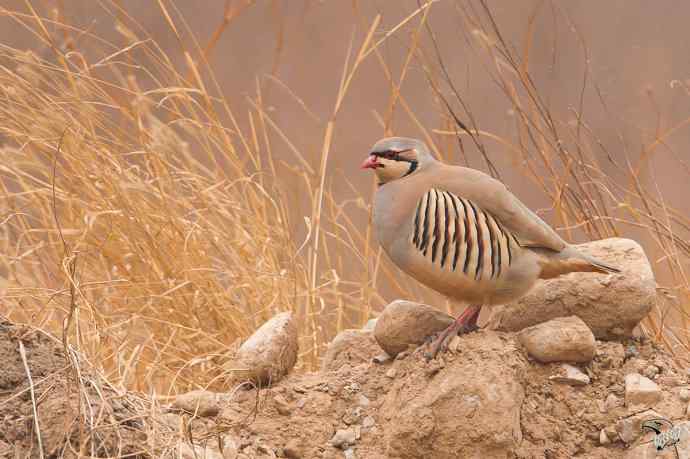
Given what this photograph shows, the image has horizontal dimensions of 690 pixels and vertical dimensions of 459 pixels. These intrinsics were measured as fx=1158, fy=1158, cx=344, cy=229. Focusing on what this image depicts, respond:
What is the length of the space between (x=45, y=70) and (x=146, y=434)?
2.00 meters

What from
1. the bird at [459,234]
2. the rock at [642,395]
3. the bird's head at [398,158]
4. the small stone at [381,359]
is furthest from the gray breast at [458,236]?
the rock at [642,395]

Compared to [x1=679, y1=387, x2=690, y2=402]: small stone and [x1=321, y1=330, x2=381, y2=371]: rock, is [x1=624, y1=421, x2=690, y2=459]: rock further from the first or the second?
[x1=321, y1=330, x2=381, y2=371]: rock

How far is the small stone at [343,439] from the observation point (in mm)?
2896

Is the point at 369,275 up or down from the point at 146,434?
down

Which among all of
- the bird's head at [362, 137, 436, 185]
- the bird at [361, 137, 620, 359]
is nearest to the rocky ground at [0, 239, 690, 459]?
the bird at [361, 137, 620, 359]

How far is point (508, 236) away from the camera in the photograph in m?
2.96

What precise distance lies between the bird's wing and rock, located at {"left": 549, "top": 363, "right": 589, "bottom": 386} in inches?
12.3

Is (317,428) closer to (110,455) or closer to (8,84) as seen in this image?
(110,455)

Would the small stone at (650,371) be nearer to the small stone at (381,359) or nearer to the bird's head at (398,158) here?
the small stone at (381,359)

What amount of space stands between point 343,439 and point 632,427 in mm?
713

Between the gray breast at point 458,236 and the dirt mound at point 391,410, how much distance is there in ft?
0.65

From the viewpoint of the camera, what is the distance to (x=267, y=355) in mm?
3092

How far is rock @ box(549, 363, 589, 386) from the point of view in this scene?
296 centimetres

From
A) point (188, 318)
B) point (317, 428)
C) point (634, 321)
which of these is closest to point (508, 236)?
point (634, 321)
